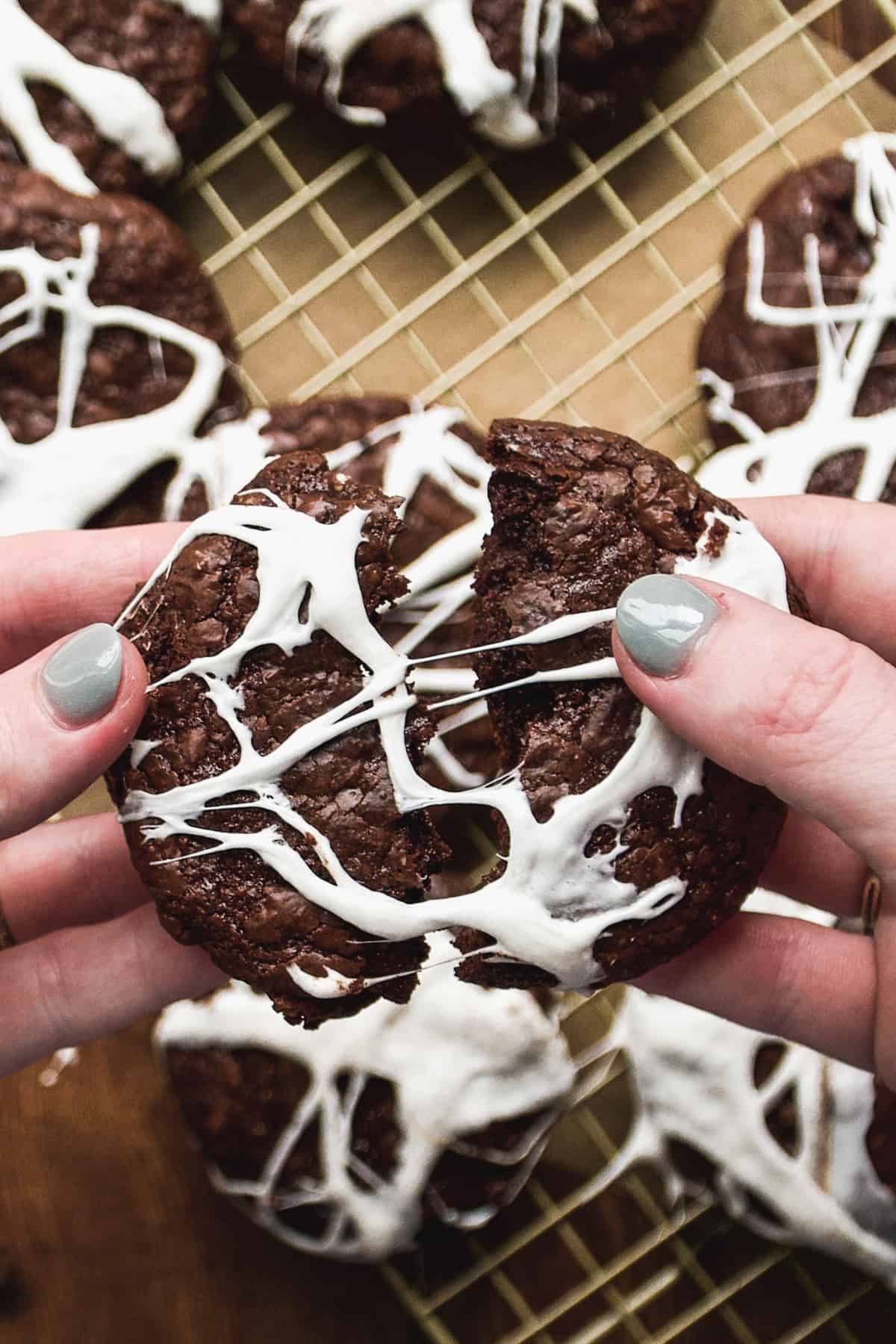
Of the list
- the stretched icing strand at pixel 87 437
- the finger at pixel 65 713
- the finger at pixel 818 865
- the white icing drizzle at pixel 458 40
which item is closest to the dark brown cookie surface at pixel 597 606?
the finger at pixel 65 713

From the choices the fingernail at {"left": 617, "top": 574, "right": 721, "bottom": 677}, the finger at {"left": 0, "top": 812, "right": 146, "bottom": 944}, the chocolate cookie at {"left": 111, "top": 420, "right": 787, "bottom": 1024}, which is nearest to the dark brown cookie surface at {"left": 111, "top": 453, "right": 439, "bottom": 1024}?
the chocolate cookie at {"left": 111, "top": 420, "right": 787, "bottom": 1024}

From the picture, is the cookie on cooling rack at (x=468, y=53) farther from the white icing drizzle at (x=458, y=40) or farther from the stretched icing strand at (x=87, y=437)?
the stretched icing strand at (x=87, y=437)

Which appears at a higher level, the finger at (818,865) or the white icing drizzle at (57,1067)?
the white icing drizzle at (57,1067)

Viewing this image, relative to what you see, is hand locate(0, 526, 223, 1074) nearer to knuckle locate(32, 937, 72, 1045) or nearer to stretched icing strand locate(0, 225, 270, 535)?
knuckle locate(32, 937, 72, 1045)

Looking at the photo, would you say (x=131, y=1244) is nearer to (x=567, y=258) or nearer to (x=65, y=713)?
(x=65, y=713)

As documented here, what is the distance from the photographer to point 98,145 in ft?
7.59

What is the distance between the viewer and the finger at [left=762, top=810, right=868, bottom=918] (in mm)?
2070

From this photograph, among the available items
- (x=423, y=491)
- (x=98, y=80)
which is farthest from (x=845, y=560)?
(x=98, y=80)

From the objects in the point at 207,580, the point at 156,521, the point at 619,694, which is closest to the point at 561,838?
the point at 619,694

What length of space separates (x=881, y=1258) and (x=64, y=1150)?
63.1 inches

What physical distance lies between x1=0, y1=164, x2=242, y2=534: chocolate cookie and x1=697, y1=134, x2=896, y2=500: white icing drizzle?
3.46 ft

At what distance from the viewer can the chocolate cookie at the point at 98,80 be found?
2260 millimetres

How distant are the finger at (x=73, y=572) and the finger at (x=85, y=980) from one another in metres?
0.53

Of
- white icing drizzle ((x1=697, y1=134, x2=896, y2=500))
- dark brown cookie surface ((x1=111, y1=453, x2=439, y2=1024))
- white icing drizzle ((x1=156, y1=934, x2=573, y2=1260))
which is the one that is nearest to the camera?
dark brown cookie surface ((x1=111, y1=453, x2=439, y2=1024))
